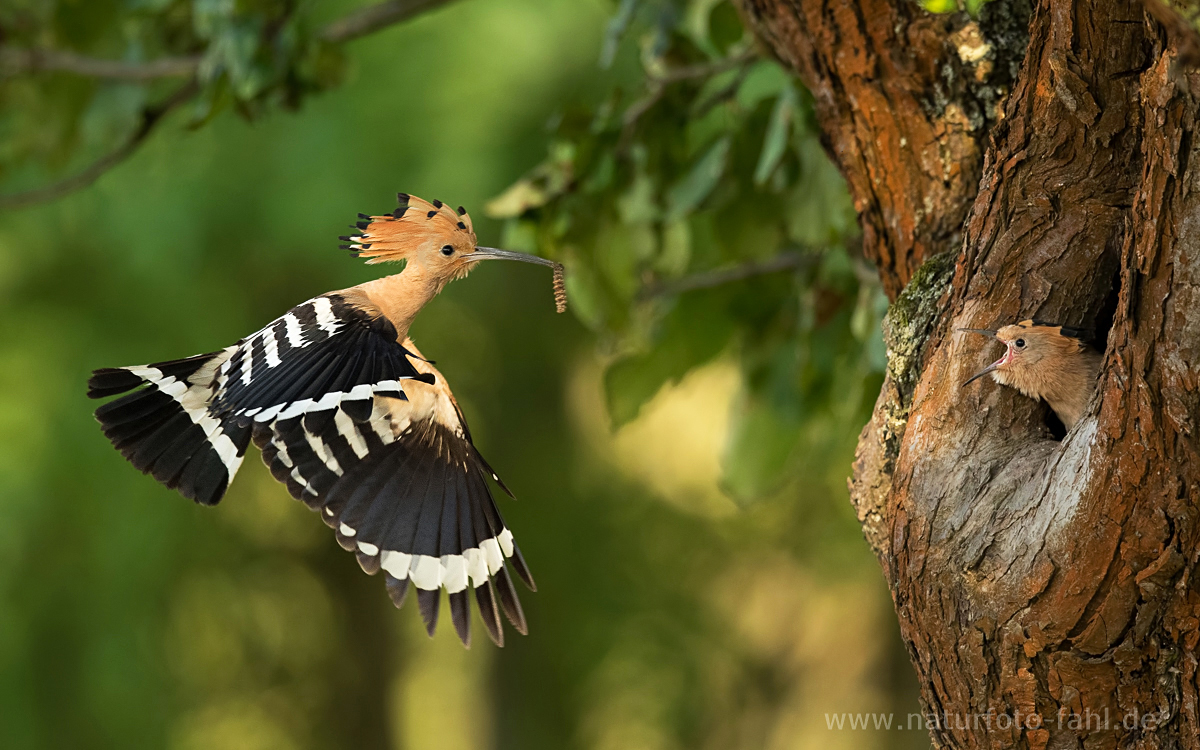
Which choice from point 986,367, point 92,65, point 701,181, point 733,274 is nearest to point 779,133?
point 701,181

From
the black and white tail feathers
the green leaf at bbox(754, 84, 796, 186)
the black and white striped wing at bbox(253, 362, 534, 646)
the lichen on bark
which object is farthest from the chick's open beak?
the black and white tail feathers

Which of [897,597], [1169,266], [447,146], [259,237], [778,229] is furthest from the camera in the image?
[259,237]

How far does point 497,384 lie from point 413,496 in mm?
6320

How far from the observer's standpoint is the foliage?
2.93 meters

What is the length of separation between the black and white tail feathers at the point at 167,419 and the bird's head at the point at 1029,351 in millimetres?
1126

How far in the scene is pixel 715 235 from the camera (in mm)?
3193

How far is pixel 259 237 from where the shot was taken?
6035 millimetres

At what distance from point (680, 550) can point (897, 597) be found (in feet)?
23.9

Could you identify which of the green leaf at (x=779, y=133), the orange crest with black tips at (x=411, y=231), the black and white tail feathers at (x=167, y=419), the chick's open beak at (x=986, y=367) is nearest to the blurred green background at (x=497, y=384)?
the green leaf at (x=779, y=133)

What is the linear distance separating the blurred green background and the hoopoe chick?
850 millimetres

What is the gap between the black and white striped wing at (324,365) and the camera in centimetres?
124

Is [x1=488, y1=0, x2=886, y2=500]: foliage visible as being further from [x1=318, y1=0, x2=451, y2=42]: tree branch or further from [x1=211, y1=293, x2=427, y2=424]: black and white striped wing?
[x1=211, y1=293, x2=427, y2=424]: black and white striped wing

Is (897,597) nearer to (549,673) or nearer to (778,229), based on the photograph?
(778,229)

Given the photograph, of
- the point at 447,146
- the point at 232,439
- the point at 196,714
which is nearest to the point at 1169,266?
the point at 232,439
